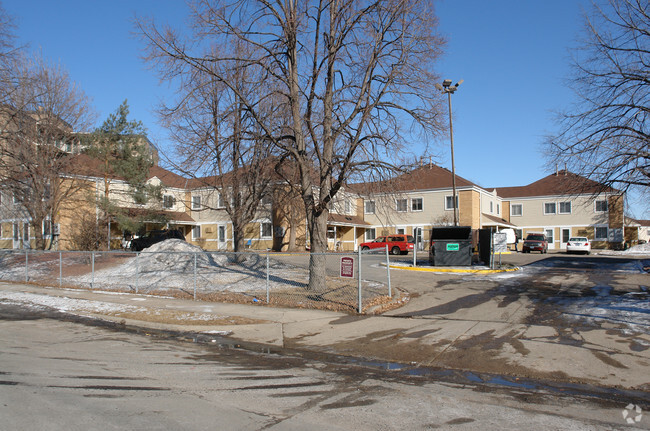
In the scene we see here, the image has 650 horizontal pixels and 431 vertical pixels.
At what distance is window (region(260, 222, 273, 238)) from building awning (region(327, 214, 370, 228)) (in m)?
5.40

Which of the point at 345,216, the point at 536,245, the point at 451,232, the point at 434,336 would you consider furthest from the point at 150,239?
the point at 536,245

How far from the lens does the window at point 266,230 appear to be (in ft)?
140

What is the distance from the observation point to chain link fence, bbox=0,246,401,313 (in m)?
13.4

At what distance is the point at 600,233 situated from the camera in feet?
167

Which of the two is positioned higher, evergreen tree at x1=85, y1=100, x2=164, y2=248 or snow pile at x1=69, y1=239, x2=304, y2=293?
evergreen tree at x1=85, y1=100, x2=164, y2=248

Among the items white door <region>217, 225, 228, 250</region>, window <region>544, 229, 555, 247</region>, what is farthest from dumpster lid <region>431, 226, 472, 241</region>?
window <region>544, 229, 555, 247</region>

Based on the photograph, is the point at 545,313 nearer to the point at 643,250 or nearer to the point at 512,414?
the point at 512,414

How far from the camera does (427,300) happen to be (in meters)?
13.8

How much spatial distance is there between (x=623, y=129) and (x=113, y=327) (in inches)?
663

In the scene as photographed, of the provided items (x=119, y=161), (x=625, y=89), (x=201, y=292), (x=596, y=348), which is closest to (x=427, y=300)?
(x=596, y=348)

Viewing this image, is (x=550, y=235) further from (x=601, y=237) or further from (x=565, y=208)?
(x=601, y=237)

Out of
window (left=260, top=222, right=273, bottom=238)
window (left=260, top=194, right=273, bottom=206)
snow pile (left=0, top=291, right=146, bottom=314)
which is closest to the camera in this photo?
snow pile (left=0, top=291, right=146, bottom=314)

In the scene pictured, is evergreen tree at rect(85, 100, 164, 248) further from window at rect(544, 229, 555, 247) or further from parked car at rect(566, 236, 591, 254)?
window at rect(544, 229, 555, 247)

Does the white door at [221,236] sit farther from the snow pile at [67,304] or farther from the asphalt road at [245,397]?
the asphalt road at [245,397]
